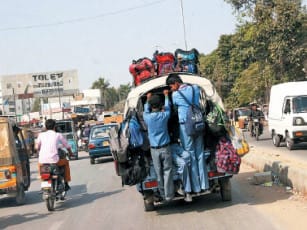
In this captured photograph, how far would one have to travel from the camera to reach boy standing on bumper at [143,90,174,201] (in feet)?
29.9

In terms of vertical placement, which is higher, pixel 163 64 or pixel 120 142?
pixel 163 64

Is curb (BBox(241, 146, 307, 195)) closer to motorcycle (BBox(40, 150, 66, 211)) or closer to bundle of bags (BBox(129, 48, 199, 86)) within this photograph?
bundle of bags (BBox(129, 48, 199, 86))

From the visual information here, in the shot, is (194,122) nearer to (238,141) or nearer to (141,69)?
(238,141)

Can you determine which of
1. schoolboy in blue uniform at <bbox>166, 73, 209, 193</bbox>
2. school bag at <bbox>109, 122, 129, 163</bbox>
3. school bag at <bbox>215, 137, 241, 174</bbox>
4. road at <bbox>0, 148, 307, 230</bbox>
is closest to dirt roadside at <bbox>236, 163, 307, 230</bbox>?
road at <bbox>0, 148, 307, 230</bbox>

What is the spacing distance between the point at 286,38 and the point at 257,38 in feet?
6.77

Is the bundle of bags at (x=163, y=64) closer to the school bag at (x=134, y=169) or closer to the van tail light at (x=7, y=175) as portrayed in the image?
the school bag at (x=134, y=169)

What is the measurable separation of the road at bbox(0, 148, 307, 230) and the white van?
6.66 metres

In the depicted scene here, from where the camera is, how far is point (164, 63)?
38.2ft

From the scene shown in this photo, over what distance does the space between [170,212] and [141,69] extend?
3747mm

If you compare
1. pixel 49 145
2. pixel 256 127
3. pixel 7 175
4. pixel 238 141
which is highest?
pixel 49 145

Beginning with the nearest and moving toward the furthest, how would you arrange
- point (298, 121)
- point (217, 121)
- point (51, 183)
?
point (217, 121), point (51, 183), point (298, 121)

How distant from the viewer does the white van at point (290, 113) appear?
19.1 m

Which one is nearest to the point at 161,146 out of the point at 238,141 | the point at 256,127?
the point at 238,141

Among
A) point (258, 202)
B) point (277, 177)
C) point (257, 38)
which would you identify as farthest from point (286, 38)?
point (258, 202)
